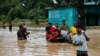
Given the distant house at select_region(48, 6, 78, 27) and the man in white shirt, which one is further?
the distant house at select_region(48, 6, 78, 27)

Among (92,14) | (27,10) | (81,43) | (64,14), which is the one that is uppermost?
(81,43)

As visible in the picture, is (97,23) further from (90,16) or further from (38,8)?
(38,8)

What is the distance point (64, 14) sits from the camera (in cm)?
4953

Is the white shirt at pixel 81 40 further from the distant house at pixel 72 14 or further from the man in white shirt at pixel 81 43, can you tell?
the distant house at pixel 72 14

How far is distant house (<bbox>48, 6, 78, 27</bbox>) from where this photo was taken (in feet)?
157

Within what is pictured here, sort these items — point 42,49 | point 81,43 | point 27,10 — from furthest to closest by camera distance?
point 27,10 < point 42,49 < point 81,43

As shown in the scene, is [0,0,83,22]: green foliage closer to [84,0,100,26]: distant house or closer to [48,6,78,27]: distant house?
[84,0,100,26]: distant house

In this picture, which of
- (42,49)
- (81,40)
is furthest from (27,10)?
(81,40)

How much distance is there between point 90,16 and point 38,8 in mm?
23131

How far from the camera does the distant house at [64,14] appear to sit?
47875mm

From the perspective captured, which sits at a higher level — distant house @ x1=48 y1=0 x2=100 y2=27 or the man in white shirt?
the man in white shirt

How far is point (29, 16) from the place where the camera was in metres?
81.1

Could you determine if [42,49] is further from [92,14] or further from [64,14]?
[92,14]

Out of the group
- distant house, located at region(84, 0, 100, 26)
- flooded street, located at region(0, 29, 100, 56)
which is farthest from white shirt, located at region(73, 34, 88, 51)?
distant house, located at region(84, 0, 100, 26)
